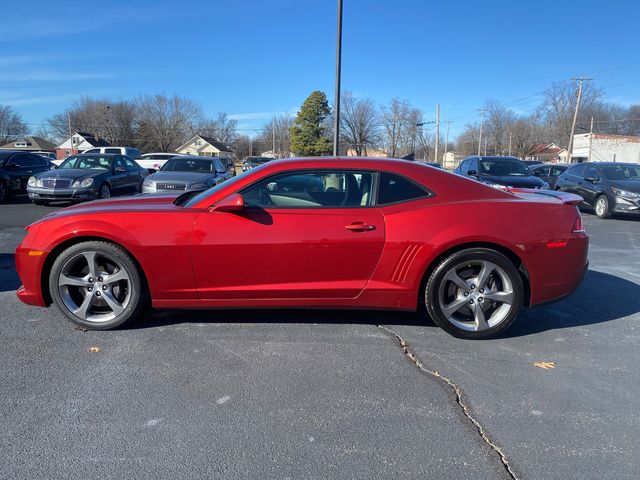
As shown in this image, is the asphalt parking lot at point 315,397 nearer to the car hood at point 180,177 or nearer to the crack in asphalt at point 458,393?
the crack in asphalt at point 458,393

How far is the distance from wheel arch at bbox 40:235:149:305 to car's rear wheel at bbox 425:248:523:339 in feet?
7.84

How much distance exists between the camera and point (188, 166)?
12.6 metres

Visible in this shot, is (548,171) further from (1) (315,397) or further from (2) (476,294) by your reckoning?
(1) (315,397)

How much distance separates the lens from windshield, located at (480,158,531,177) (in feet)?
37.1

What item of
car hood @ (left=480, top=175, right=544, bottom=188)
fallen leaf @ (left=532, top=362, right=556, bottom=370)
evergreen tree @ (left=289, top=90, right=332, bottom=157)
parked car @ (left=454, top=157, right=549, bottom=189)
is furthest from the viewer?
evergreen tree @ (left=289, top=90, right=332, bottom=157)

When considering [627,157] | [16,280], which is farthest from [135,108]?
[16,280]

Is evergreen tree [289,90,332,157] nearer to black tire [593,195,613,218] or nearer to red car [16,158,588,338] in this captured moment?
black tire [593,195,613,218]

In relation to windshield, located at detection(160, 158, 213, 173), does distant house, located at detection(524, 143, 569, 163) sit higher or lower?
higher

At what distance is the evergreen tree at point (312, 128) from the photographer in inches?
1960

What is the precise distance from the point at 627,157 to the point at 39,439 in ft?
221

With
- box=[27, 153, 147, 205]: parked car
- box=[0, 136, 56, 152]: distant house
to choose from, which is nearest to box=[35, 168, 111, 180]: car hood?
box=[27, 153, 147, 205]: parked car

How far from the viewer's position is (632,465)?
2246 mm

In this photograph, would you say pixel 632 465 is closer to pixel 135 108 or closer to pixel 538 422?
pixel 538 422

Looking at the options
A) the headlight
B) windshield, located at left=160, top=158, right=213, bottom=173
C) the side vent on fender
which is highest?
windshield, located at left=160, top=158, right=213, bottom=173
